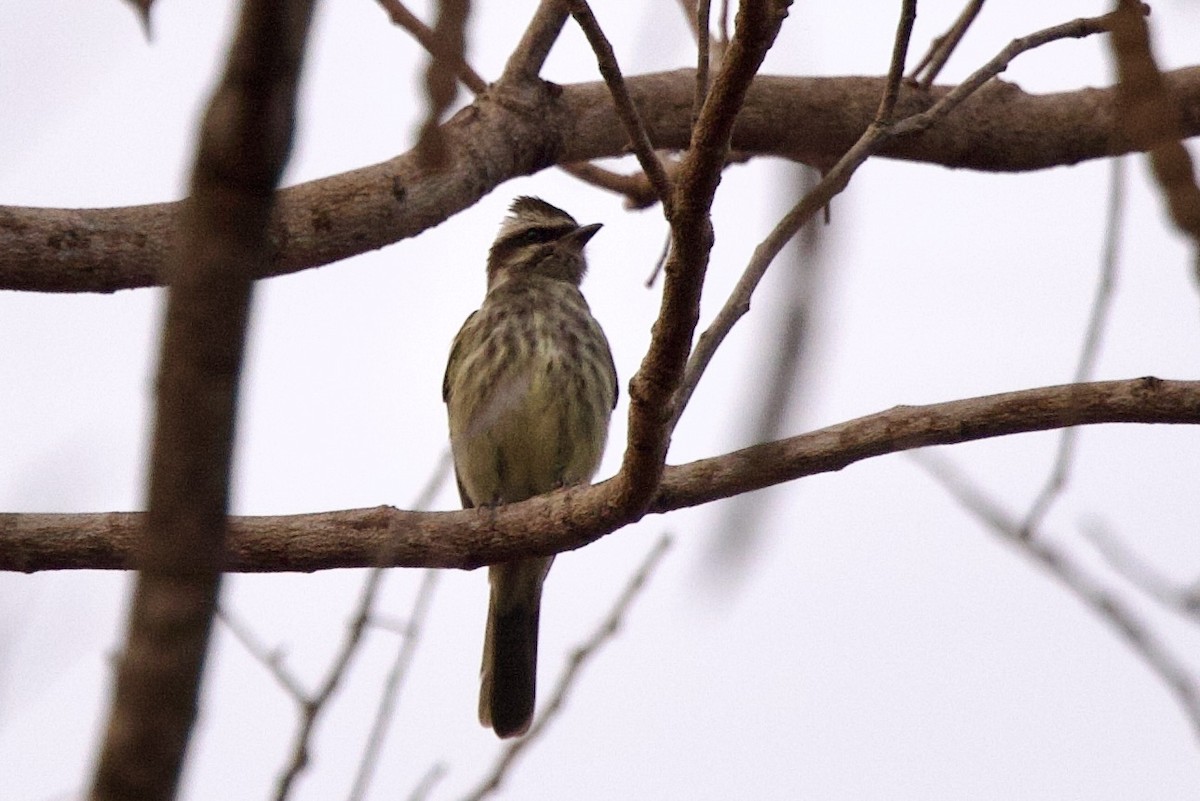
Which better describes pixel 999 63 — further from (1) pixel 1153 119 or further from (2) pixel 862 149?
(1) pixel 1153 119

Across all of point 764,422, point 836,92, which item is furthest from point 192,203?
point 836,92

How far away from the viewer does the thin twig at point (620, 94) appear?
2705mm

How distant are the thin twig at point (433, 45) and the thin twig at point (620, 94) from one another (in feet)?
0.73

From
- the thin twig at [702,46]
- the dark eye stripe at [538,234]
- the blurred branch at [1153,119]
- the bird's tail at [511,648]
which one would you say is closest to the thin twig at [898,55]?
the thin twig at [702,46]

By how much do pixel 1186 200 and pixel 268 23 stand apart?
1085 millimetres

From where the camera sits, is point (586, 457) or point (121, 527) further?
point (586, 457)

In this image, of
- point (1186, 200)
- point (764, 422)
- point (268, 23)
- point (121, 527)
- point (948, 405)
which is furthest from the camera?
point (121, 527)

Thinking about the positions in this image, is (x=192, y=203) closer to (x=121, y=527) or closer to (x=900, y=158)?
(x=121, y=527)

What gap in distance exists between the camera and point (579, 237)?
7625 mm

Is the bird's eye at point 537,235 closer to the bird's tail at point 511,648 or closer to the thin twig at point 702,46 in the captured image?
the bird's tail at point 511,648

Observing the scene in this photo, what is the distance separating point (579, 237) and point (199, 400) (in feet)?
22.5

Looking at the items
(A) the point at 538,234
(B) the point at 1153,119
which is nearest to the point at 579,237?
(A) the point at 538,234

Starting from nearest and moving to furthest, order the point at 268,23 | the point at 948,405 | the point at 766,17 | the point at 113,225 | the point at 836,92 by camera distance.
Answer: the point at 268,23 < the point at 766,17 < the point at 948,405 < the point at 113,225 < the point at 836,92

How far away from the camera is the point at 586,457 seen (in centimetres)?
654
